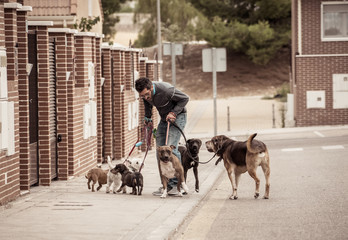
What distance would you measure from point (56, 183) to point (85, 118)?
2.25 m

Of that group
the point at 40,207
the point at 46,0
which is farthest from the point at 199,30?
the point at 40,207

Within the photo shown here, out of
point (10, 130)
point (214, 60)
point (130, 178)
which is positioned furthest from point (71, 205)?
point (214, 60)

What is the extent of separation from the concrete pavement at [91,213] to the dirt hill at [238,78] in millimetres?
50017

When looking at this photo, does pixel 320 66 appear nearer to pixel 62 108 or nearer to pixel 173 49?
pixel 173 49

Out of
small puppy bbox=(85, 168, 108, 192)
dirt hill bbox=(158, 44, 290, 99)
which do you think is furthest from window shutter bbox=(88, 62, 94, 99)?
dirt hill bbox=(158, 44, 290, 99)

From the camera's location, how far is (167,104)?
43.4 feet

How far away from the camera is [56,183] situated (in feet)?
50.1

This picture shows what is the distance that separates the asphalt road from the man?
0.98 meters

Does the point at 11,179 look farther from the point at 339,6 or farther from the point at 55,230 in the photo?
the point at 339,6

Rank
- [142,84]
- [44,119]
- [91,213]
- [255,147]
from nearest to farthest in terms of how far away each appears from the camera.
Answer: [91,213] < [142,84] < [255,147] < [44,119]

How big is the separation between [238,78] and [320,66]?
3113 cm

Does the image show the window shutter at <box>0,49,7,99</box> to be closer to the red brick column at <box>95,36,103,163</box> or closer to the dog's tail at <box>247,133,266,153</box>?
the dog's tail at <box>247,133,266,153</box>

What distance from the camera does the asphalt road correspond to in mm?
9922

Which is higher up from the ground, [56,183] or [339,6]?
[339,6]
